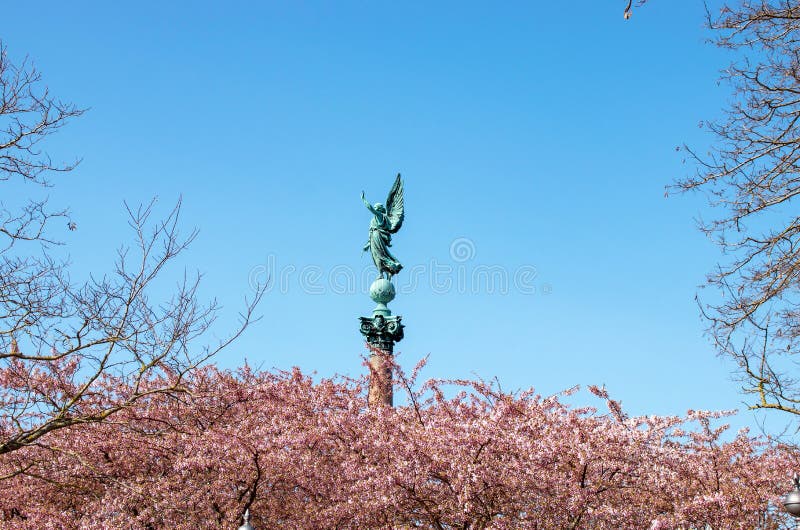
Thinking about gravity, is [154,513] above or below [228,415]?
below

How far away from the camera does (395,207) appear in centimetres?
2944

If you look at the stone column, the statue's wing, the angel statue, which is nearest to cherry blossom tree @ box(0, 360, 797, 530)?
the stone column

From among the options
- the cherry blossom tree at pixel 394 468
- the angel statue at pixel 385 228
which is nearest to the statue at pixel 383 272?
the angel statue at pixel 385 228

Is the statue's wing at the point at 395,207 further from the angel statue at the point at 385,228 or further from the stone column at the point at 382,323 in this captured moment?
the stone column at the point at 382,323

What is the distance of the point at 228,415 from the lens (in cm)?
2019

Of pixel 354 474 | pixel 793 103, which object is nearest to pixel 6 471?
pixel 354 474

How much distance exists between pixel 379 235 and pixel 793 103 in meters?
Result: 18.9

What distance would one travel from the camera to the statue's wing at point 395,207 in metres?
29.0

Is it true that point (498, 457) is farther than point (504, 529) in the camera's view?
Yes

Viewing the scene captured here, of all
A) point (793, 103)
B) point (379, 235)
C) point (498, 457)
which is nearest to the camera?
point (793, 103)

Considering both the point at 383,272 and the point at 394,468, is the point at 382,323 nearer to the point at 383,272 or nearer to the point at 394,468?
the point at 383,272

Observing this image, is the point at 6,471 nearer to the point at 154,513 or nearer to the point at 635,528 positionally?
the point at 154,513

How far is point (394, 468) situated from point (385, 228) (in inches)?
563

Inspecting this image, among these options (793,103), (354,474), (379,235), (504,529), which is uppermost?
(379,235)
